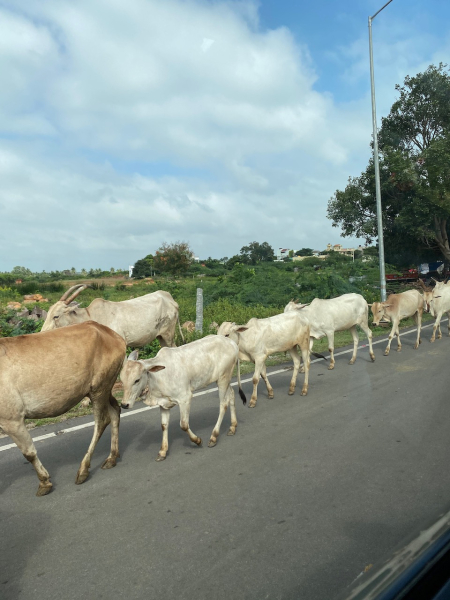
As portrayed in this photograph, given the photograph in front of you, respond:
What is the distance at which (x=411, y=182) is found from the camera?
81.4ft

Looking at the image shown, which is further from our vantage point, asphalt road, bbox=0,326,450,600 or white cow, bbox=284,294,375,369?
white cow, bbox=284,294,375,369

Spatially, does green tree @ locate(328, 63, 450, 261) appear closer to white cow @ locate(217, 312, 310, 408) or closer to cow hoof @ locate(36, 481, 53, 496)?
white cow @ locate(217, 312, 310, 408)

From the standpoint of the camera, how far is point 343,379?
924 cm

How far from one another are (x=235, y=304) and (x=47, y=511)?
13.5 metres

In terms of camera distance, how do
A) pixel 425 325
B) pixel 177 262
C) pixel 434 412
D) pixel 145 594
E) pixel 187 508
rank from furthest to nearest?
pixel 177 262, pixel 425 325, pixel 434 412, pixel 187 508, pixel 145 594

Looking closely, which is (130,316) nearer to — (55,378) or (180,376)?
(180,376)

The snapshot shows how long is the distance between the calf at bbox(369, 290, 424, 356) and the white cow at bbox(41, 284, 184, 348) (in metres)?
5.43

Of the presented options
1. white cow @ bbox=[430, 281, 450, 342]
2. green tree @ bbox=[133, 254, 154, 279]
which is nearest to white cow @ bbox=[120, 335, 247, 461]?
white cow @ bbox=[430, 281, 450, 342]

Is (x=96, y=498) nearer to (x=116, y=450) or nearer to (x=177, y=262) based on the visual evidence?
(x=116, y=450)

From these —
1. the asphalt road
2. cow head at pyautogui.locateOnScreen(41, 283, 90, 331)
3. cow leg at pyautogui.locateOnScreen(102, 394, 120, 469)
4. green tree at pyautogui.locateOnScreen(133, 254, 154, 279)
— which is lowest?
the asphalt road

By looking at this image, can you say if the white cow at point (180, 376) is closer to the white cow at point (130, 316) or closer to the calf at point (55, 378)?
the calf at point (55, 378)

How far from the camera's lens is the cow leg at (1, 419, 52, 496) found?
4.53 meters

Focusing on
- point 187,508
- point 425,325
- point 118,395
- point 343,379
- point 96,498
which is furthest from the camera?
point 425,325

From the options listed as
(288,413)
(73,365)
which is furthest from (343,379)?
(73,365)
